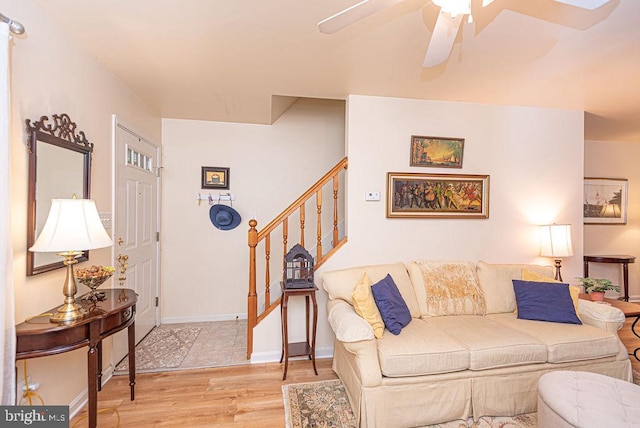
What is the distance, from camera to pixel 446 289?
2.57 meters

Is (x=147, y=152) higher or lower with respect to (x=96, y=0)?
lower

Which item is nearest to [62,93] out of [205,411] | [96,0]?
[96,0]

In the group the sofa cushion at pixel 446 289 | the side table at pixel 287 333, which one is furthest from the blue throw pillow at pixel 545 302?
the side table at pixel 287 333

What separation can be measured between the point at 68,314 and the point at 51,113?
1.22 meters

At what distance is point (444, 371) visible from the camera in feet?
6.25

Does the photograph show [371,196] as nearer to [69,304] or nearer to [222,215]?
[222,215]

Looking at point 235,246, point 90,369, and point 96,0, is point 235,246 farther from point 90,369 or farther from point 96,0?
point 96,0

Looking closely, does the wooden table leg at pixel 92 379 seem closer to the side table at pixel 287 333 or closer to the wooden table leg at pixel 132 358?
the wooden table leg at pixel 132 358

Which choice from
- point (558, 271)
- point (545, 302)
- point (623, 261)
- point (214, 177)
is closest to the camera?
point (545, 302)

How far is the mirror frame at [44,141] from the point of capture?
5.34 ft

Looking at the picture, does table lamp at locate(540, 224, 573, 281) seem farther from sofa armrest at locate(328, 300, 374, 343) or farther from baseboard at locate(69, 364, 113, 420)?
baseboard at locate(69, 364, 113, 420)

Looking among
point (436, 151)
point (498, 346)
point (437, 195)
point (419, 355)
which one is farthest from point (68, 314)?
point (436, 151)

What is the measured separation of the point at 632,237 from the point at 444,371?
4.91 meters

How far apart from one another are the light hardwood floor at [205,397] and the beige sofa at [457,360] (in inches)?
21.3
